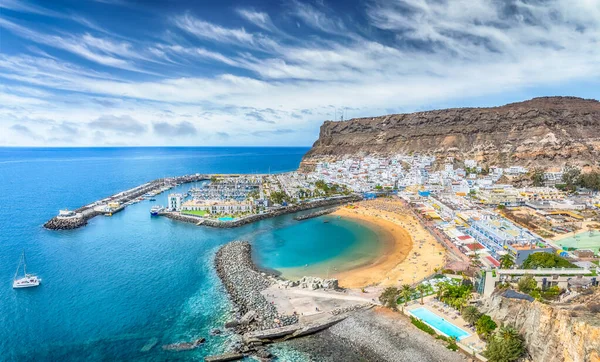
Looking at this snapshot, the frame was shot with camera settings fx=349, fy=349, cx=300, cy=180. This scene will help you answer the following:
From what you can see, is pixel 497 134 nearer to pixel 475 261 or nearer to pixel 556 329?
pixel 475 261

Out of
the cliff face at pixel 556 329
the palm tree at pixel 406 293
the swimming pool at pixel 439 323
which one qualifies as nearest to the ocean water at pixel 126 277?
the palm tree at pixel 406 293

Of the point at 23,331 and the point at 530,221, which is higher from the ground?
the point at 530,221

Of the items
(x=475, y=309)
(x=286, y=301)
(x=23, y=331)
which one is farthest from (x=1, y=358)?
(x=475, y=309)

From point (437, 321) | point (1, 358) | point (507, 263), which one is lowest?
point (1, 358)

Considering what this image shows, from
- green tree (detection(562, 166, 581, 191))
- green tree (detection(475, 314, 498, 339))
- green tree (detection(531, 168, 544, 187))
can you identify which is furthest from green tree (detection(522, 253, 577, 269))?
green tree (detection(531, 168, 544, 187))

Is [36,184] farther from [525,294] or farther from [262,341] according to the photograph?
[525,294]

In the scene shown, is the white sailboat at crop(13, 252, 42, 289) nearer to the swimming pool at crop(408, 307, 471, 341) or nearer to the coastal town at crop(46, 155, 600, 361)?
the coastal town at crop(46, 155, 600, 361)
